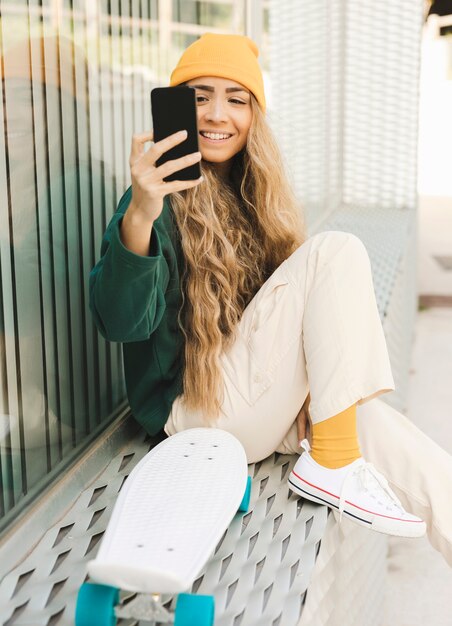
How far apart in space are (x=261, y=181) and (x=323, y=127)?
3.46 m

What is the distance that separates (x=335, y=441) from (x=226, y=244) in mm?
505

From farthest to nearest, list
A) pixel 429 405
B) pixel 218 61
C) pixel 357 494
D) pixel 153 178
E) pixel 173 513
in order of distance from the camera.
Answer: pixel 429 405, pixel 218 61, pixel 357 494, pixel 153 178, pixel 173 513

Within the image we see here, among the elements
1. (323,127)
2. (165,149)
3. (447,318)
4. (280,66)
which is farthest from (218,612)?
(447,318)

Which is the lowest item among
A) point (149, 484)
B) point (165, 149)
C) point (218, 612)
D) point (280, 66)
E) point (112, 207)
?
point (218, 612)

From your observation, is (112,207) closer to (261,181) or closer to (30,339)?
(261,181)

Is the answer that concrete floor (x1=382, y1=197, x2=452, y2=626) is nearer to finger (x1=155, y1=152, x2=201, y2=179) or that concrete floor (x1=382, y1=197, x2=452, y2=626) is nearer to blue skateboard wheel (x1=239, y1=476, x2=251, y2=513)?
blue skateboard wheel (x1=239, y1=476, x2=251, y2=513)

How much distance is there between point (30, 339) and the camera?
5.69 ft

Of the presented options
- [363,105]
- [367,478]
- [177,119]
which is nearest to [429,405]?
[363,105]

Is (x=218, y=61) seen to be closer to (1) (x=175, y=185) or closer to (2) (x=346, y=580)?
(1) (x=175, y=185)

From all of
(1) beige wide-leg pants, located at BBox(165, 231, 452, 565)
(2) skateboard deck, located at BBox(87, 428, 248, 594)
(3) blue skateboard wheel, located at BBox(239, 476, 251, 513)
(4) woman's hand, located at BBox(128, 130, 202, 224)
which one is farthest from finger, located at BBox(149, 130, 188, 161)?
(3) blue skateboard wheel, located at BBox(239, 476, 251, 513)

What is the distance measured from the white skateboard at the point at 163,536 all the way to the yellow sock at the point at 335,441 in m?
0.22

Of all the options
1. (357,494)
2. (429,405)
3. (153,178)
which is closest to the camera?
(153,178)

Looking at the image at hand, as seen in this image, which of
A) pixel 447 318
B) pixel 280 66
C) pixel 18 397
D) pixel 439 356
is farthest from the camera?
pixel 447 318

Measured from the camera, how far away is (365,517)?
1.75m
